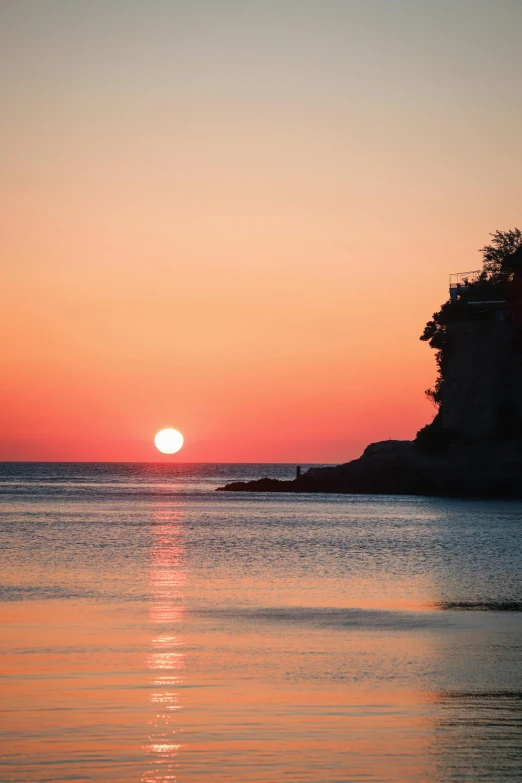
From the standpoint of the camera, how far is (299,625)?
21.1m

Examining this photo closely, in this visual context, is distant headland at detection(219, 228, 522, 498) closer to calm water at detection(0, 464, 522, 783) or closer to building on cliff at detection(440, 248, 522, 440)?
building on cliff at detection(440, 248, 522, 440)

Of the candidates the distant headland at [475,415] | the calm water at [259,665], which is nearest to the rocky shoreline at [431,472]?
the distant headland at [475,415]

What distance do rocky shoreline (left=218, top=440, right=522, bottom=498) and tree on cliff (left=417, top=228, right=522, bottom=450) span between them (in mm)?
2784

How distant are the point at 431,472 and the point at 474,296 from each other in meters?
17.2

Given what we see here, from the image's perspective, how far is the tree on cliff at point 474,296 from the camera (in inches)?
3600

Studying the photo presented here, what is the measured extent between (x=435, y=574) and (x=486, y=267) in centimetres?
7256

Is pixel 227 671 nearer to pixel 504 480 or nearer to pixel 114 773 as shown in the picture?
pixel 114 773

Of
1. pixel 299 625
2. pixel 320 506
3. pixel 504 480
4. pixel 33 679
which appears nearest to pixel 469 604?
pixel 299 625

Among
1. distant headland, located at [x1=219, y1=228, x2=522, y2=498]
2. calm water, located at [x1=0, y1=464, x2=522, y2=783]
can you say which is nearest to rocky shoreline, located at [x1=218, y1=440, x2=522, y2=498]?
distant headland, located at [x1=219, y1=228, x2=522, y2=498]

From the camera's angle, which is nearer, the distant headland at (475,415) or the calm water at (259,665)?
the calm water at (259,665)

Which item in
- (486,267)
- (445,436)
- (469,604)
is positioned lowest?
(469,604)

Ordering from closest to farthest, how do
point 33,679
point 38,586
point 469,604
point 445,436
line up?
1. point 33,679
2. point 469,604
3. point 38,586
4. point 445,436

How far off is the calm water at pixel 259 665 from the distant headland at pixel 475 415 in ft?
148

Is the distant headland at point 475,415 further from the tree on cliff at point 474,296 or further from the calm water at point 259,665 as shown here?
the calm water at point 259,665
